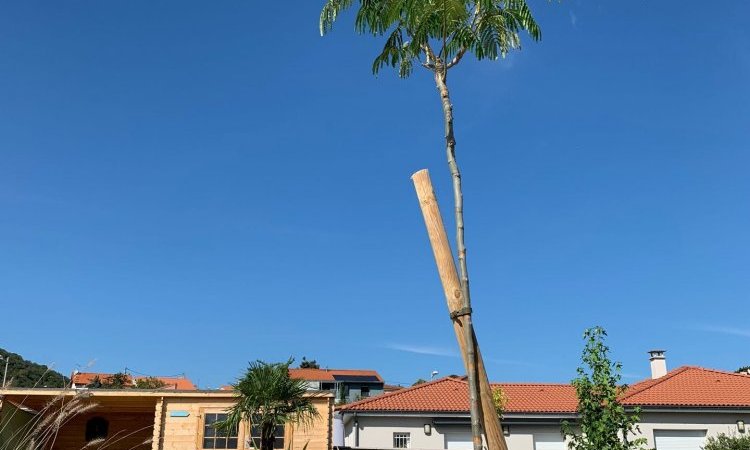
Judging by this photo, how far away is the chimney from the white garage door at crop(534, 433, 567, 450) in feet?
27.8

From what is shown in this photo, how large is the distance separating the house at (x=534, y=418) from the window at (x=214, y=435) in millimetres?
5677

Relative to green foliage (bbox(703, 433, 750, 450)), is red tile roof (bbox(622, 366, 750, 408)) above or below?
above

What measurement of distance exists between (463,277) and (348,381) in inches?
2890

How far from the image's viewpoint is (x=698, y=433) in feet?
80.1

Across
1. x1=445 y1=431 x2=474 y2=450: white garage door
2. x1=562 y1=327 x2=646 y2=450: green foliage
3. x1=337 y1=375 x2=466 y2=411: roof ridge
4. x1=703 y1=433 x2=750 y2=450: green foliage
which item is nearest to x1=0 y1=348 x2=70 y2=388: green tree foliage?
x1=562 y1=327 x2=646 y2=450: green foliage

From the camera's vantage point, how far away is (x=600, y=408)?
10086 mm

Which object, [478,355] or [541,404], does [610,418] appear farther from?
[541,404]

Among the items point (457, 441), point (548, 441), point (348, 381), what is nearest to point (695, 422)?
point (548, 441)

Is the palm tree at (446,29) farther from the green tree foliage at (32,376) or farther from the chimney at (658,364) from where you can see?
the chimney at (658,364)

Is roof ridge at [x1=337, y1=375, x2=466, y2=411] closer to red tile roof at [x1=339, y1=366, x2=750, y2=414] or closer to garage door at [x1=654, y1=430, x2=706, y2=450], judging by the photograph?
red tile roof at [x1=339, y1=366, x2=750, y2=414]

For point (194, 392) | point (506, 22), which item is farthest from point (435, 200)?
point (194, 392)

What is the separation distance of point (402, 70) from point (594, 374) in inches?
210

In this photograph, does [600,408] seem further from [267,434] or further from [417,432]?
[417,432]

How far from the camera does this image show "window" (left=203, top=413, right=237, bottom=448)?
19.7m
